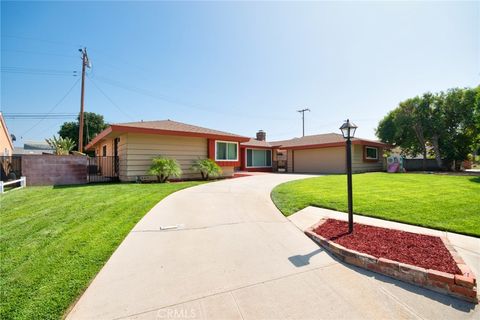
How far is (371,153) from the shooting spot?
1928 centimetres

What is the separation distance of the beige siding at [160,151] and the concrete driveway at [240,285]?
7604mm

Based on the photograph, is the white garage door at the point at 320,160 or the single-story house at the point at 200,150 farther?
the white garage door at the point at 320,160

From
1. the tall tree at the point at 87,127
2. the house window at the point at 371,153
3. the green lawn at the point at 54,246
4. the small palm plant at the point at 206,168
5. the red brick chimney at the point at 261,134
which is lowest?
the green lawn at the point at 54,246

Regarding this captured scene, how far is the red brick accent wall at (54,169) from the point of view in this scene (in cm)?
992

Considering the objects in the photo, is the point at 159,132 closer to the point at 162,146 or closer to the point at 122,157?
the point at 162,146

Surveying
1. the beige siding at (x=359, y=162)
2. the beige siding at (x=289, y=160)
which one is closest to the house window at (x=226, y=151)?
the beige siding at (x=289, y=160)

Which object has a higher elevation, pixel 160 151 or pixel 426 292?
pixel 160 151

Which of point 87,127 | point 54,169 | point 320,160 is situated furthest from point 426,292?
point 87,127

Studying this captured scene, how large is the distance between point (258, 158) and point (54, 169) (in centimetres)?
1555

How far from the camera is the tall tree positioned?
36.8m

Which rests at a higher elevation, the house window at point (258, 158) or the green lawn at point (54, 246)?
the house window at point (258, 158)

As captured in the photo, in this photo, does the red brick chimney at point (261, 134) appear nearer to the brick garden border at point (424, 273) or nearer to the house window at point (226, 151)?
the house window at point (226, 151)

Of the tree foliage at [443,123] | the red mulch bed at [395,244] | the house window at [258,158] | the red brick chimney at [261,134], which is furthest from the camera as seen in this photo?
the red brick chimney at [261,134]

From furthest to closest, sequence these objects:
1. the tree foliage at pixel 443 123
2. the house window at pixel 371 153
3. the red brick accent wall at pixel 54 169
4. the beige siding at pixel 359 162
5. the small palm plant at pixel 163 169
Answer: the house window at pixel 371 153 → the beige siding at pixel 359 162 → the tree foliage at pixel 443 123 → the small palm plant at pixel 163 169 → the red brick accent wall at pixel 54 169
